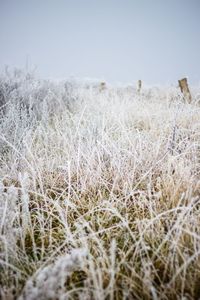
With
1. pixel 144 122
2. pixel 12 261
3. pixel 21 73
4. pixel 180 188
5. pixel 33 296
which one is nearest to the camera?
pixel 33 296

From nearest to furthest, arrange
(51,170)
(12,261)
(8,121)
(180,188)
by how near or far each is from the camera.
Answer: (12,261) → (180,188) → (51,170) → (8,121)

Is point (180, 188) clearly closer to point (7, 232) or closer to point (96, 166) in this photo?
point (96, 166)

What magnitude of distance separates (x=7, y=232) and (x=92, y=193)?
707 millimetres

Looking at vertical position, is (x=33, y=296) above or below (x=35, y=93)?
below

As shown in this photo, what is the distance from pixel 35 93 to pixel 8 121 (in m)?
1.92

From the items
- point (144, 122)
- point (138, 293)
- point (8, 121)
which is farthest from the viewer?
point (144, 122)

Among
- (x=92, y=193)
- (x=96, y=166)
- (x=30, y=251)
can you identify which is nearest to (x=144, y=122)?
(x=96, y=166)

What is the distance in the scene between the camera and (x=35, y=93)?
4.29m

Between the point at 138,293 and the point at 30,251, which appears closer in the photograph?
the point at 138,293

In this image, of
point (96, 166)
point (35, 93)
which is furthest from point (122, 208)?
point (35, 93)

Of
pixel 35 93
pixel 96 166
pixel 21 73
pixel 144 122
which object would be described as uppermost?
pixel 21 73

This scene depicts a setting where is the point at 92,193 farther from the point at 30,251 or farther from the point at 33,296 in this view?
the point at 33,296

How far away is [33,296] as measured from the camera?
2.59ft

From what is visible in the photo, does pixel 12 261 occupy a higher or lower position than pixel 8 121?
lower
